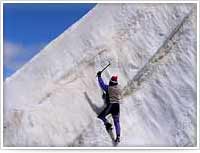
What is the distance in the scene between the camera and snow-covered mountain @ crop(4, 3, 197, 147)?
12.1 metres

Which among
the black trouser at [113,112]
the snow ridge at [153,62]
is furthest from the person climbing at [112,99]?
the snow ridge at [153,62]

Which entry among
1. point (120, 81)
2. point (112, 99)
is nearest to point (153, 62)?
Result: point (120, 81)

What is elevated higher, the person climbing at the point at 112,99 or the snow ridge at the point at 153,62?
the snow ridge at the point at 153,62

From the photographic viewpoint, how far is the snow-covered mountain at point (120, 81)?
12.1 m

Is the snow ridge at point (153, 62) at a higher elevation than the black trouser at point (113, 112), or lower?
higher

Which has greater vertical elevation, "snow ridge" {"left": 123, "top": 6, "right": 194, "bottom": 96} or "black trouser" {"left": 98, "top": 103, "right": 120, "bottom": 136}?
"snow ridge" {"left": 123, "top": 6, "right": 194, "bottom": 96}

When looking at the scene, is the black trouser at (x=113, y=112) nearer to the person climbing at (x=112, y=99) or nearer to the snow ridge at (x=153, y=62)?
the person climbing at (x=112, y=99)

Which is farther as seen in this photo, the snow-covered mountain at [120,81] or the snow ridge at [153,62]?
the snow ridge at [153,62]

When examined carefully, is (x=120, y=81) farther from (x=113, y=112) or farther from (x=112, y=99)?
(x=113, y=112)

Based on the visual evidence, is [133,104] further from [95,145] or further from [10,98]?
[10,98]

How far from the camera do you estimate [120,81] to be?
12211 millimetres

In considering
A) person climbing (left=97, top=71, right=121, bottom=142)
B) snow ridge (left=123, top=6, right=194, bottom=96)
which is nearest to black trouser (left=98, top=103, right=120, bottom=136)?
person climbing (left=97, top=71, right=121, bottom=142)

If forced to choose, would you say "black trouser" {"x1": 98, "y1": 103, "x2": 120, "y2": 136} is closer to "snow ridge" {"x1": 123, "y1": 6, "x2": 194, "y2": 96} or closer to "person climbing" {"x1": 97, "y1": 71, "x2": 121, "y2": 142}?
"person climbing" {"x1": 97, "y1": 71, "x2": 121, "y2": 142}

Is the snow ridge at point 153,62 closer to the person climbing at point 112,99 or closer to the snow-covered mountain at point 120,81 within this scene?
the snow-covered mountain at point 120,81
